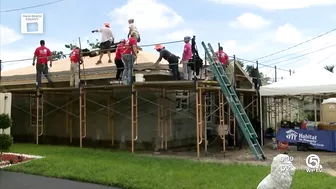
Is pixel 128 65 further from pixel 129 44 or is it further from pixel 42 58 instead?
pixel 42 58

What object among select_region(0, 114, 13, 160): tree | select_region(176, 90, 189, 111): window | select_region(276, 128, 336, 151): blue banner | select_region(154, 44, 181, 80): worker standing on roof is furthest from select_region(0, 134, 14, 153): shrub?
select_region(276, 128, 336, 151): blue banner

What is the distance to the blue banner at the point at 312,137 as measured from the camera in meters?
14.7

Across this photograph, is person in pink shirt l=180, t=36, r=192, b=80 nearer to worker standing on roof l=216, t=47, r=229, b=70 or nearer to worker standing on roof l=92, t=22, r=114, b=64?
worker standing on roof l=216, t=47, r=229, b=70

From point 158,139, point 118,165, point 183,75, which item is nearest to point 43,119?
point 158,139

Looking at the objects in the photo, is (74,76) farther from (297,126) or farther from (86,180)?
(297,126)

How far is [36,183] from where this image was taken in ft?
31.0

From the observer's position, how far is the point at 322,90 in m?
14.5

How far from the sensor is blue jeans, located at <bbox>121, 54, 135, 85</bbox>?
13.5 metres

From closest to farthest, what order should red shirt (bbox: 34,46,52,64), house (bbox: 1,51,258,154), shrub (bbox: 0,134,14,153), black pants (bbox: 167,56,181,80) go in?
1. shrub (bbox: 0,134,14,153)
2. black pants (bbox: 167,56,181,80)
3. house (bbox: 1,51,258,154)
4. red shirt (bbox: 34,46,52,64)

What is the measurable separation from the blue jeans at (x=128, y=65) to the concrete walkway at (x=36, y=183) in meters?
4.69

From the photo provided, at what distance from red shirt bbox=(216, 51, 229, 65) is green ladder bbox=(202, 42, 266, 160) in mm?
1596

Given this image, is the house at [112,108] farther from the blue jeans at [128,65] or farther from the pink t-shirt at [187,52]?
the pink t-shirt at [187,52]


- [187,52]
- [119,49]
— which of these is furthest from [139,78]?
[187,52]

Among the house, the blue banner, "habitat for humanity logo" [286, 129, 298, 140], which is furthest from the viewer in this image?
"habitat for humanity logo" [286, 129, 298, 140]
